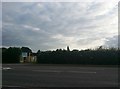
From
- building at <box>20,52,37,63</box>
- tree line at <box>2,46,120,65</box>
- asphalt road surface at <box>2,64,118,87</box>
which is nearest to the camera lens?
asphalt road surface at <box>2,64,118,87</box>

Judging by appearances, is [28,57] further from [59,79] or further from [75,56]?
[59,79]

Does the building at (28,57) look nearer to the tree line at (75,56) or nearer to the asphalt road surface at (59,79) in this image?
the tree line at (75,56)

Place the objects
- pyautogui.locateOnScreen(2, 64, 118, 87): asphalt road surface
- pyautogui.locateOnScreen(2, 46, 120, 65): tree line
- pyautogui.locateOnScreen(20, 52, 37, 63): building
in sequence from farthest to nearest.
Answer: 1. pyautogui.locateOnScreen(20, 52, 37, 63): building
2. pyautogui.locateOnScreen(2, 46, 120, 65): tree line
3. pyautogui.locateOnScreen(2, 64, 118, 87): asphalt road surface

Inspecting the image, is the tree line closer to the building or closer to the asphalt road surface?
the building

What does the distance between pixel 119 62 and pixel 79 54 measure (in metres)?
6.00

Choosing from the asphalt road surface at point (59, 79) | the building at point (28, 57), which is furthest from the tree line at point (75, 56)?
the asphalt road surface at point (59, 79)

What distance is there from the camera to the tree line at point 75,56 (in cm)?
3556

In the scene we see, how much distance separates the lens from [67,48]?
43.2m

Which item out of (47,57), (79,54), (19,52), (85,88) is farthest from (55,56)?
(85,88)

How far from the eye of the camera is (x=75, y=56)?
38.2 metres

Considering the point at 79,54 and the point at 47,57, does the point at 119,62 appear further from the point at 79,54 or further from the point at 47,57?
the point at 47,57

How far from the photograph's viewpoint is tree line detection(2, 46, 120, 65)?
1400 inches

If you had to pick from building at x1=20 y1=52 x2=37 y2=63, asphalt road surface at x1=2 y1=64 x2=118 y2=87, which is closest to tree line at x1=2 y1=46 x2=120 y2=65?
building at x1=20 y1=52 x2=37 y2=63

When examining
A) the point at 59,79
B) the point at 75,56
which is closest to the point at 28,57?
the point at 75,56
